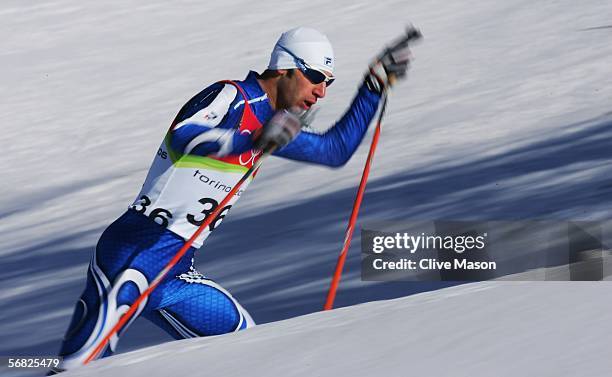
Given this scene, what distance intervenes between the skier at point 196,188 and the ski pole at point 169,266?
0.02m

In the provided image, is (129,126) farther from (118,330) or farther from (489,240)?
(118,330)

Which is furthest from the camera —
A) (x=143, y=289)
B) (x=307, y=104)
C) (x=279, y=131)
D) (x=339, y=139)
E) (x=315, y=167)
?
(x=315, y=167)

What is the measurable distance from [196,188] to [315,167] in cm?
558

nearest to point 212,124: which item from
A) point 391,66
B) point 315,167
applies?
point 391,66

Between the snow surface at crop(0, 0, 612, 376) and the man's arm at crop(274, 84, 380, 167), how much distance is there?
0.62 metres

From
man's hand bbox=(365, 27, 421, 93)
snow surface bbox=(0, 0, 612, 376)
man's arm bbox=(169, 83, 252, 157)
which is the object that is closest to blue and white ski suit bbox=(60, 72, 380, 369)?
man's arm bbox=(169, 83, 252, 157)

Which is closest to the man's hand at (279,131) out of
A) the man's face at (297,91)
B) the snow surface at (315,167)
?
the man's face at (297,91)

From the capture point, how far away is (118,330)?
4.30 m

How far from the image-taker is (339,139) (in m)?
4.60

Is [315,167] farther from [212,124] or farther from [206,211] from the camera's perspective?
[212,124]

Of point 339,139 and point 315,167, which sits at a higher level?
point 339,139

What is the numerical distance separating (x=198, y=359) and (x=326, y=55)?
3.85ft

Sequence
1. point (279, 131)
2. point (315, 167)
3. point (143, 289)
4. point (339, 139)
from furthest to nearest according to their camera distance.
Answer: point (315, 167)
point (339, 139)
point (143, 289)
point (279, 131)

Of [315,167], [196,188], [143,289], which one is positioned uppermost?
[196,188]
